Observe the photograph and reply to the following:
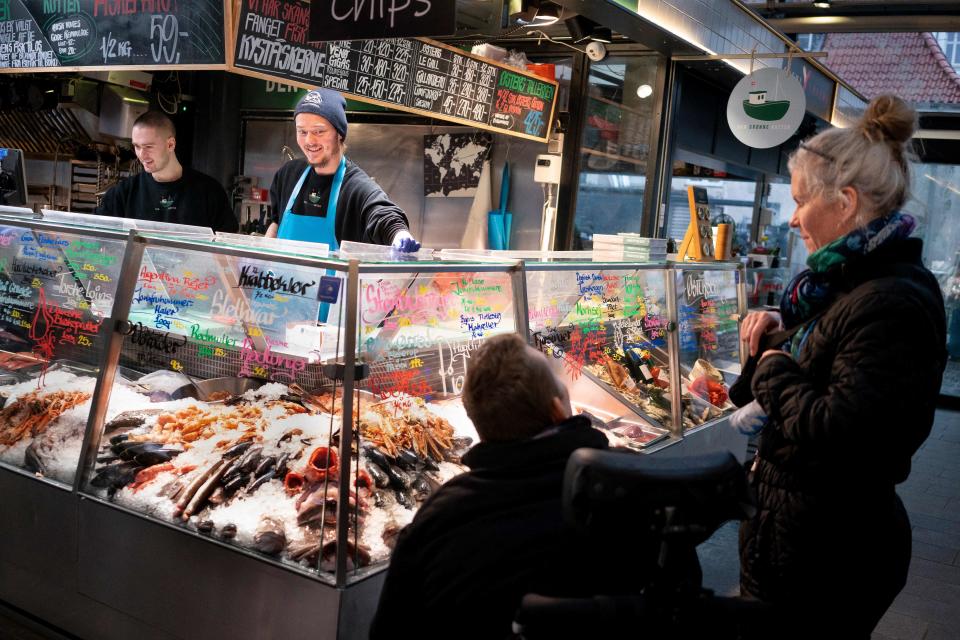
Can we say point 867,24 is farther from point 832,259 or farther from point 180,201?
point 832,259

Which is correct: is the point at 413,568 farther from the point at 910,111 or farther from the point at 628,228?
the point at 628,228

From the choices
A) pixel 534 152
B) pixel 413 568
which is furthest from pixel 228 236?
pixel 534 152

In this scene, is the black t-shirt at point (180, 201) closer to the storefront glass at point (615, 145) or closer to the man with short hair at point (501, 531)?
the storefront glass at point (615, 145)

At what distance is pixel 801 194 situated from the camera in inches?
84.7

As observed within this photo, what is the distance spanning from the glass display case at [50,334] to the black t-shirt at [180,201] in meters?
1.54

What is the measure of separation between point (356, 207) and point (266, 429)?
1939 mm

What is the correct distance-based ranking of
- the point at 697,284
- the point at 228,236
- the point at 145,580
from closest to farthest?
the point at 145,580 → the point at 228,236 → the point at 697,284

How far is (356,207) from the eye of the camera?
4582 millimetres

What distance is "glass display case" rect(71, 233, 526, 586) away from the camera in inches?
104

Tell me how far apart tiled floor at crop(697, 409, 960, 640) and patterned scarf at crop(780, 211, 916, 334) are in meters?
2.37

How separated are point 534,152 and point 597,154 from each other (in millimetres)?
574

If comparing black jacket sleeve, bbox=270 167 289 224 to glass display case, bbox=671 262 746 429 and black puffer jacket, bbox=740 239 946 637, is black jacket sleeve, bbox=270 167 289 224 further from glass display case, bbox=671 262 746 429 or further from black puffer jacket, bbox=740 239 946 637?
black puffer jacket, bbox=740 239 946 637

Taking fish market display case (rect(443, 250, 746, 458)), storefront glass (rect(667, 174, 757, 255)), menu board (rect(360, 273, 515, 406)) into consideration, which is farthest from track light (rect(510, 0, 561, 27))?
storefront glass (rect(667, 174, 757, 255))

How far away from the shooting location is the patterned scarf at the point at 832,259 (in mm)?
2027
